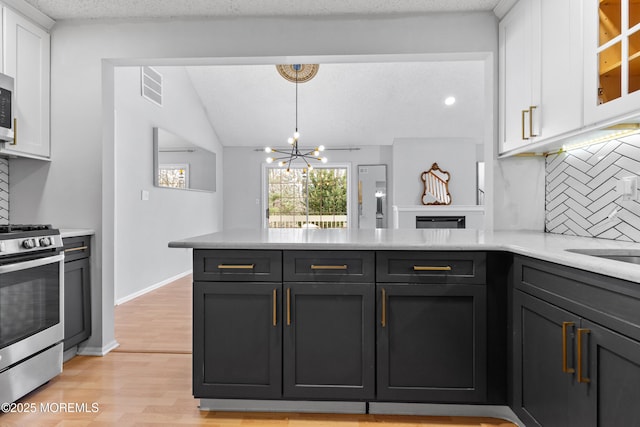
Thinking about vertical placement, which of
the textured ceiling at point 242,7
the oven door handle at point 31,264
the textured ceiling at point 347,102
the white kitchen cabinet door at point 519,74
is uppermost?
the textured ceiling at point 347,102

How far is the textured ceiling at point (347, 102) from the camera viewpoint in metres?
6.64

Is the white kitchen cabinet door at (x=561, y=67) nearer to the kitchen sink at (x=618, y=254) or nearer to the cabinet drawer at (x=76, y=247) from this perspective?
the kitchen sink at (x=618, y=254)

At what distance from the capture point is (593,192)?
7.49 ft

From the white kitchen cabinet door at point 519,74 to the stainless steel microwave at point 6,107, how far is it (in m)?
2.99

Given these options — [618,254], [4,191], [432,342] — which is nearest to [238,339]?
[432,342]

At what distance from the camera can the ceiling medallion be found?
6477mm

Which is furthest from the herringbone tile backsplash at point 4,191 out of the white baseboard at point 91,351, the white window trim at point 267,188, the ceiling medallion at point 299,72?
the white window trim at point 267,188

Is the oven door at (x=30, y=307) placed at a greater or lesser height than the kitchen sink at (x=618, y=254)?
lesser

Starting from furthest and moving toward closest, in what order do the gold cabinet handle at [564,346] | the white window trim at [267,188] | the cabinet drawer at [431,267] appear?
the white window trim at [267,188]
the cabinet drawer at [431,267]
the gold cabinet handle at [564,346]

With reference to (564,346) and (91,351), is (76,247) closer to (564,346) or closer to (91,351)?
(91,351)

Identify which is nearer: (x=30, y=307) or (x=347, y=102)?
(x=30, y=307)

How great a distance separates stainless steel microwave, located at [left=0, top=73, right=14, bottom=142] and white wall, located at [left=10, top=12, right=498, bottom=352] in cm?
44

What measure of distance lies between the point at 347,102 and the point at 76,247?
5.40 meters

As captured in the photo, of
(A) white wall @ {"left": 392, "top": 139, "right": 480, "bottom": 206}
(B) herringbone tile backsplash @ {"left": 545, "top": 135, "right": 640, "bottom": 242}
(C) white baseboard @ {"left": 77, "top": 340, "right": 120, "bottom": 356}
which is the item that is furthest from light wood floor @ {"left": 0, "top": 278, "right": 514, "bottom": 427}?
(A) white wall @ {"left": 392, "top": 139, "right": 480, "bottom": 206}
